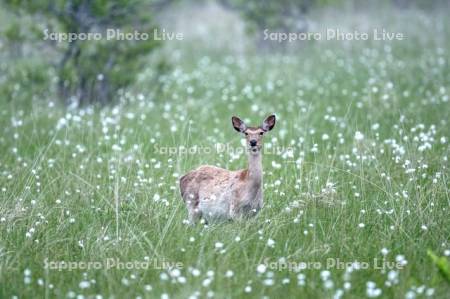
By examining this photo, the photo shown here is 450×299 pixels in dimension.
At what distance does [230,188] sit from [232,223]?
37 cm

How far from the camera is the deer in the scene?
7.23m

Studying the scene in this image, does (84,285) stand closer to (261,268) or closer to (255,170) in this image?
(261,268)

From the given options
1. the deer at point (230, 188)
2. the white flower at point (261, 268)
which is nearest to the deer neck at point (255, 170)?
the deer at point (230, 188)

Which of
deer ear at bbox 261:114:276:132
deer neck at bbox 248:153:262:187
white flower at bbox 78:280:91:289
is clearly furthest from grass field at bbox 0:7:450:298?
deer ear at bbox 261:114:276:132

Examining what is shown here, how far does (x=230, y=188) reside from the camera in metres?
7.40

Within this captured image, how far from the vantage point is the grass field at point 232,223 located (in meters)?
6.11

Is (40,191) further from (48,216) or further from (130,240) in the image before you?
(130,240)

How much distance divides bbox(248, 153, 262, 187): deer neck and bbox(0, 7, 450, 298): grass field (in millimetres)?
416

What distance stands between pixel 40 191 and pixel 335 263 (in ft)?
12.2

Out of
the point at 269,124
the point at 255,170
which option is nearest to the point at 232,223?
the point at 255,170

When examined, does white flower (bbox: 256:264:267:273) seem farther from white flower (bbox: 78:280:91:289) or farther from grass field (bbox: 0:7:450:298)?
white flower (bbox: 78:280:91:289)

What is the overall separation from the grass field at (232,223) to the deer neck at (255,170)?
1.37 ft

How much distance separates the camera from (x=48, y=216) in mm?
7605

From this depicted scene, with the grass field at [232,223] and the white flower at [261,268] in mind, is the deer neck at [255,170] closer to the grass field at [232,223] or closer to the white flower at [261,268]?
the grass field at [232,223]
